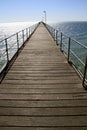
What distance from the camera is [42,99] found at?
4105mm

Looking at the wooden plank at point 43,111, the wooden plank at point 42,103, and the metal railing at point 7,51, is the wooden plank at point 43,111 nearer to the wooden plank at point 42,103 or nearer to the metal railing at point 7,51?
the wooden plank at point 42,103

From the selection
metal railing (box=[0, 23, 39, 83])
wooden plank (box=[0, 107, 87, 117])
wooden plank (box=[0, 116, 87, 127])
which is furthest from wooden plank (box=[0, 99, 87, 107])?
metal railing (box=[0, 23, 39, 83])

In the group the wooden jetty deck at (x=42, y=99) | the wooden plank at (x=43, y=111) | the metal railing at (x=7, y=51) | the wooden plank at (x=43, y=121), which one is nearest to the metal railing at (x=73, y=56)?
the wooden jetty deck at (x=42, y=99)

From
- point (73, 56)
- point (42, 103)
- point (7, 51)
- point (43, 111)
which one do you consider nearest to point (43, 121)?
point (43, 111)

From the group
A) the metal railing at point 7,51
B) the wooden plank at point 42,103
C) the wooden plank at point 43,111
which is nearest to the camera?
the wooden plank at point 43,111

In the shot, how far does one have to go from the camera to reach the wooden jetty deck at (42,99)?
3.26m

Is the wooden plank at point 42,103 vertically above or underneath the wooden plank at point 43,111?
above

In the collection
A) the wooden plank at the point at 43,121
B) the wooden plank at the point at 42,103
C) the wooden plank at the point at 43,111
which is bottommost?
the wooden plank at the point at 43,121

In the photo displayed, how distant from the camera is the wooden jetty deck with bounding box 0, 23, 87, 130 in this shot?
3.26 metres

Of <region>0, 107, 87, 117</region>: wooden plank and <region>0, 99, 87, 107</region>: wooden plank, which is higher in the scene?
<region>0, 99, 87, 107</region>: wooden plank

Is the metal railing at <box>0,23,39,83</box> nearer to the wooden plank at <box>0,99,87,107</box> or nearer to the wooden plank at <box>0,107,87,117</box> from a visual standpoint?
the wooden plank at <box>0,99,87,107</box>

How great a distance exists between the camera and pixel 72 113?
11.6 feet

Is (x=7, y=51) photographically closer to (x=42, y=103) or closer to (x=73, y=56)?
(x=42, y=103)

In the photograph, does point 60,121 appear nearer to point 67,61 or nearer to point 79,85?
point 79,85
